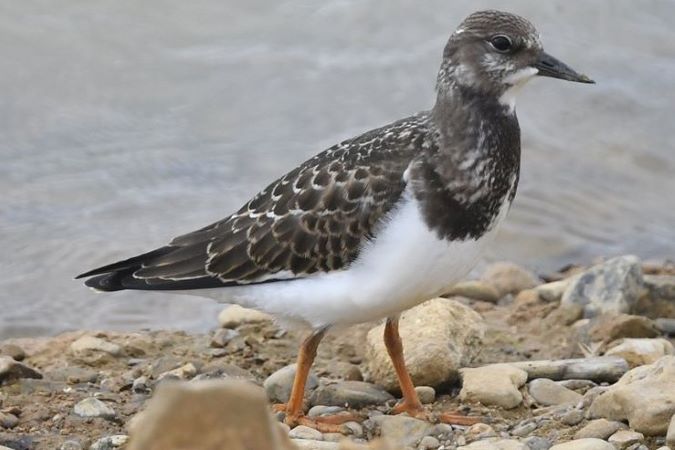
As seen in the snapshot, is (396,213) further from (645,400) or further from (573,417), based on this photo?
(645,400)

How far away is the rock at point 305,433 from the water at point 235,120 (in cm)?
238

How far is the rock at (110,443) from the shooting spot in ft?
19.1

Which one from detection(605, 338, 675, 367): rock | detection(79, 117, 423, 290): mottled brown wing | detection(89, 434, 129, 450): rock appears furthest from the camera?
detection(605, 338, 675, 367): rock

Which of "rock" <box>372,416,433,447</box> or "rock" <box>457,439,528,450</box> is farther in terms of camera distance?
"rock" <box>372,416,433,447</box>

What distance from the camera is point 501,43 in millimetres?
6129

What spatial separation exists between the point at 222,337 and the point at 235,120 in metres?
3.94

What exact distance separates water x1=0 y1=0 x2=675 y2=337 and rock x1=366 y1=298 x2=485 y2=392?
1.91 metres

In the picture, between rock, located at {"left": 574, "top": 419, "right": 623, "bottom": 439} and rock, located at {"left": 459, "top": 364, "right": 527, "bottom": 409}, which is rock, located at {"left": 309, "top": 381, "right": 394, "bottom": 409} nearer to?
rock, located at {"left": 459, "top": 364, "right": 527, "bottom": 409}

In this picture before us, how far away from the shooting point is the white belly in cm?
588

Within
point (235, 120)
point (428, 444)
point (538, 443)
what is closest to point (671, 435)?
point (538, 443)

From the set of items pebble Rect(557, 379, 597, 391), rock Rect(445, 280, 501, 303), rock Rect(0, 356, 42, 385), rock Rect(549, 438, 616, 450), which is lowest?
rock Rect(549, 438, 616, 450)

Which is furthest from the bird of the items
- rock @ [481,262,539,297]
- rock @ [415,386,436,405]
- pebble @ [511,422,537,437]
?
rock @ [481,262,539,297]

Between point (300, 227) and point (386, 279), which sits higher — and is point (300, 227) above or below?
above

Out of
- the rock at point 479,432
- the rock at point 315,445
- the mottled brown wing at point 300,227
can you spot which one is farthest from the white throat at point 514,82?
the rock at point 315,445
